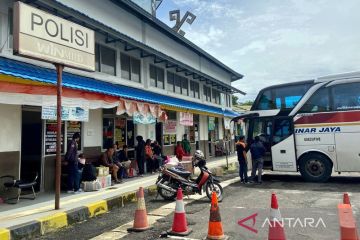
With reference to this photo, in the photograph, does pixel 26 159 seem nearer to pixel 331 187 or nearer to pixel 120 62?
A: pixel 120 62

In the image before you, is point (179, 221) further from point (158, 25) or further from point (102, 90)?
point (158, 25)

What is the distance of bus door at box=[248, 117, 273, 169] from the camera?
13.1 metres

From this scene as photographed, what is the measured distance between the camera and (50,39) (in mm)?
7535

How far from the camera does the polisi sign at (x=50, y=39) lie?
22.3ft

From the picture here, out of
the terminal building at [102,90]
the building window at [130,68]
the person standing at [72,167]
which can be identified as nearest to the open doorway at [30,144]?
the terminal building at [102,90]

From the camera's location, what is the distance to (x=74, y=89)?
9625 mm

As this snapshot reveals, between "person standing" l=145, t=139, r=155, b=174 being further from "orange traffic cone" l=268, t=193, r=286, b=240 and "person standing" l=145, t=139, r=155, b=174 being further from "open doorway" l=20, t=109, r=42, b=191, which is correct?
"orange traffic cone" l=268, t=193, r=286, b=240

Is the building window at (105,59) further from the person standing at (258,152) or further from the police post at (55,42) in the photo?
the person standing at (258,152)

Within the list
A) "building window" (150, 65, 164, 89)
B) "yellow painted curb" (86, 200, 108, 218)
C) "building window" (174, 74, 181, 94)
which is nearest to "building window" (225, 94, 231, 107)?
"building window" (174, 74, 181, 94)

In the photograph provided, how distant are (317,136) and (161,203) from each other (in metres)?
6.35

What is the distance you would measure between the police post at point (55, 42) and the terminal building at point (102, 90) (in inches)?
40.2

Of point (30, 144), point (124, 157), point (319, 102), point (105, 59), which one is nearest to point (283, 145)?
point (319, 102)

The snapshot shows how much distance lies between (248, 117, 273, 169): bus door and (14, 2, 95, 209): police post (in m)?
7.32

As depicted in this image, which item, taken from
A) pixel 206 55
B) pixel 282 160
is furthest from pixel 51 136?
pixel 206 55
